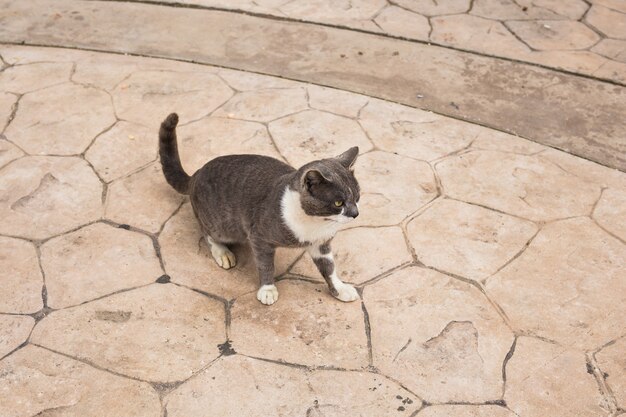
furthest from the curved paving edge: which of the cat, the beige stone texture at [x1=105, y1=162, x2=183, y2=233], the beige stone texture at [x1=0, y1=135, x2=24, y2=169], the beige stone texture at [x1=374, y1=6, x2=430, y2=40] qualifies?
the cat

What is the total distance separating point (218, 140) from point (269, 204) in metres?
1.81

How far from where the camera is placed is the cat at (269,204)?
320cm

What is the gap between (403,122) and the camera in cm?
545

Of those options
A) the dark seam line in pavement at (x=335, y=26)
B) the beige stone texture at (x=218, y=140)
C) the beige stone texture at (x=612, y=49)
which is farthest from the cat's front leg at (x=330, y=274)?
the beige stone texture at (x=612, y=49)

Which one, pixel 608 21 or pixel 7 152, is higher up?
pixel 608 21

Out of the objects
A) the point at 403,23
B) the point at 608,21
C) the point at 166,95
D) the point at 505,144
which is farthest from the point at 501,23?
the point at 166,95

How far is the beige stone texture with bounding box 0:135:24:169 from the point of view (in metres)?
4.80

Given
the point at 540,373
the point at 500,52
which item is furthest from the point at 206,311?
the point at 500,52

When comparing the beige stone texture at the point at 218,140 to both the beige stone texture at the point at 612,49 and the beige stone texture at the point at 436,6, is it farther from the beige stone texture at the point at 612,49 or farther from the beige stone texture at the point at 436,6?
the beige stone texture at the point at 612,49

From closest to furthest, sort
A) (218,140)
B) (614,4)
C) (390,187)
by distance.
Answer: (390,187) → (218,140) → (614,4)

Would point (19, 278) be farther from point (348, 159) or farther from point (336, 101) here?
point (336, 101)

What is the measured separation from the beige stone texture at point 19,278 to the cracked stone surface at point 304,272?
0.04 ft

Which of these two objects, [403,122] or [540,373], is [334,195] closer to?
[540,373]

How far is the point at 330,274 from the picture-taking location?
3.76m
